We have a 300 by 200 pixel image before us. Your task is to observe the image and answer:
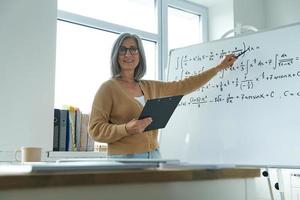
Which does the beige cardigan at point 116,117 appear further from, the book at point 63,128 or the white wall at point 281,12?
the white wall at point 281,12

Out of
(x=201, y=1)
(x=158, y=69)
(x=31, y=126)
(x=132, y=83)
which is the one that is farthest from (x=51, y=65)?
(x=201, y=1)

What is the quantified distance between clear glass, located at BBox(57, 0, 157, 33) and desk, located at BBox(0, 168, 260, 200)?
1868mm

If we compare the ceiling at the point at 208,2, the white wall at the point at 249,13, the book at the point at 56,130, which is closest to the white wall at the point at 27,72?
the book at the point at 56,130

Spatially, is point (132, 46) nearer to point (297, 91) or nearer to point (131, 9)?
point (297, 91)

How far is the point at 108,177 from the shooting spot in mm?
847

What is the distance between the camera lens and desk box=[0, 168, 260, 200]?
75 centimetres

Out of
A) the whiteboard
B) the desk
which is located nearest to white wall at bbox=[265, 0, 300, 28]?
the whiteboard

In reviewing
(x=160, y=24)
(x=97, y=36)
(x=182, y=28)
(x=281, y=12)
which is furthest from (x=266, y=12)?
(x=97, y=36)

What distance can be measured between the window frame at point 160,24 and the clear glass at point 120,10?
4 centimetres

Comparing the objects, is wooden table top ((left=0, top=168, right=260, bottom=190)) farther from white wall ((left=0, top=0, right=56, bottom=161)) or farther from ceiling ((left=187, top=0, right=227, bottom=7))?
ceiling ((left=187, top=0, right=227, bottom=7))

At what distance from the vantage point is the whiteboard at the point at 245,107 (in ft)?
6.19

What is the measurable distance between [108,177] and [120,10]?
90.5 inches

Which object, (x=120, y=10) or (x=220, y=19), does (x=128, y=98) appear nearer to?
(x=120, y=10)

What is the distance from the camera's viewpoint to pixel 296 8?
3.17 metres
